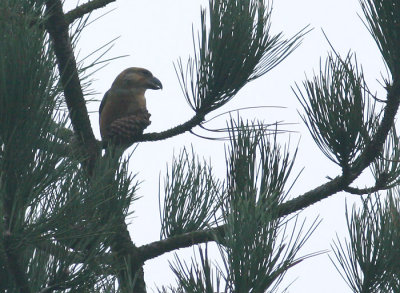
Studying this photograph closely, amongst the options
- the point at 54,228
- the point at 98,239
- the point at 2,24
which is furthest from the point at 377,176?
the point at 2,24

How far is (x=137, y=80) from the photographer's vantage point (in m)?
3.64

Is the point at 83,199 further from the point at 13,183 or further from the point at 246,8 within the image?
the point at 246,8

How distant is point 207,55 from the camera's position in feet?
7.63

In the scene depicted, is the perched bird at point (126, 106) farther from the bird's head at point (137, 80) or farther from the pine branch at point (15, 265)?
the pine branch at point (15, 265)

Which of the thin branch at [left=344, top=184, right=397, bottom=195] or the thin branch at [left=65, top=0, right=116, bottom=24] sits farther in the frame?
the thin branch at [left=65, top=0, right=116, bottom=24]

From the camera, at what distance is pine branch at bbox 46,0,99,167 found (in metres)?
1.95

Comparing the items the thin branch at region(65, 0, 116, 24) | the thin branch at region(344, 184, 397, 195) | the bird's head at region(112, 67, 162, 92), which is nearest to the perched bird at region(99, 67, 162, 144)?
the bird's head at region(112, 67, 162, 92)

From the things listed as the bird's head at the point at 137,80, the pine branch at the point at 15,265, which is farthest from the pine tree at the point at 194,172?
the bird's head at the point at 137,80

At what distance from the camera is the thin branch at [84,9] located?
2465mm

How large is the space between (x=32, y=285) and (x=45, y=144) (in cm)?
32

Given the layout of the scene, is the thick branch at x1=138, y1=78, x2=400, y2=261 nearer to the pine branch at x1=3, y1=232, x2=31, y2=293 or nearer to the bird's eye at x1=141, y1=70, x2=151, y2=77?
the pine branch at x1=3, y1=232, x2=31, y2=293

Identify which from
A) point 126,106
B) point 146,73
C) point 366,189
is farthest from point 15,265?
point 146,73

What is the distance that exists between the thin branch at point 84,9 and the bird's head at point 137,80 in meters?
0.96

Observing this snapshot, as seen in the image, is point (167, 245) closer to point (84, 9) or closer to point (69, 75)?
point (69, 75)
